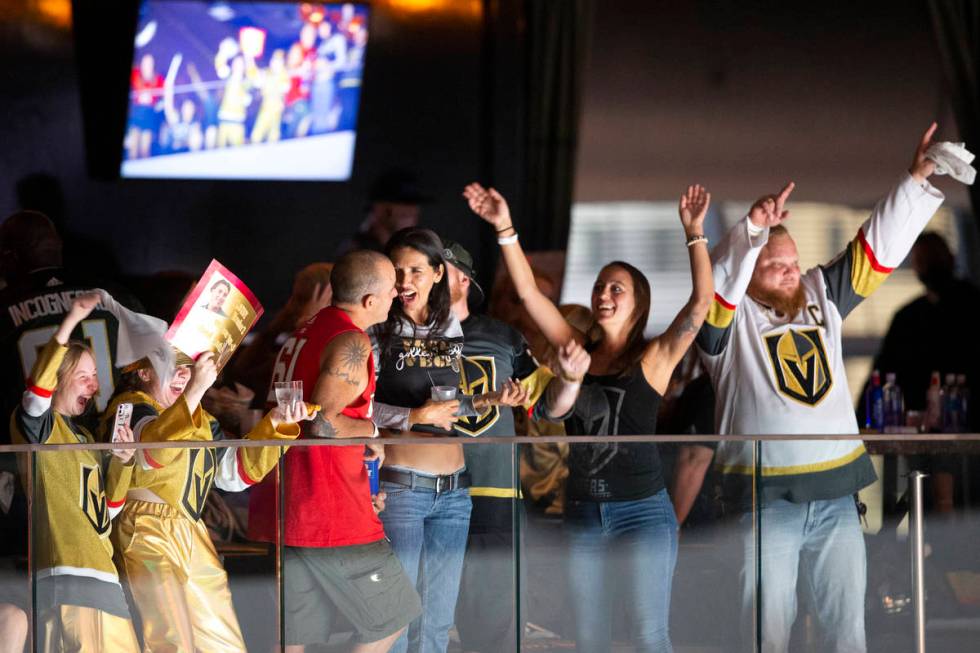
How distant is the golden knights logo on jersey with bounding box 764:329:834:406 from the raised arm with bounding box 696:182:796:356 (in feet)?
0.51

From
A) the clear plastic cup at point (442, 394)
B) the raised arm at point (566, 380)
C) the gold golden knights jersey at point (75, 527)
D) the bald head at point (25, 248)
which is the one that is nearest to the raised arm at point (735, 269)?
the raised arm at point (566, 380)

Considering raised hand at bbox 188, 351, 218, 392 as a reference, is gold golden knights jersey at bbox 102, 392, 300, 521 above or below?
below

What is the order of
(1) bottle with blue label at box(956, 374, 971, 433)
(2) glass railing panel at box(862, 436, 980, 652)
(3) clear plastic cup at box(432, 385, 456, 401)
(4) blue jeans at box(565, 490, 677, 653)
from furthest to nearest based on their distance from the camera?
1. (1) bottle with blue label at box(956, 374, 971, 433)
2. (3) clear plastic cup at box(432, 385, 456, 401)
3. (2) glass railing panel at box(862, 436, 980, 652)
4. (4) blue jeans at box(565, 490, 677, 653)

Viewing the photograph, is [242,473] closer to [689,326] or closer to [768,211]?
[689,326]

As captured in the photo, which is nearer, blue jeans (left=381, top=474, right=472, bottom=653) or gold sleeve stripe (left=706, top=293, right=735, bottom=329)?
blue jeans (left=381, top=474, right=472, bottom=653)

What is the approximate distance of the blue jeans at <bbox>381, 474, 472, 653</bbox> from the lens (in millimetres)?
3521

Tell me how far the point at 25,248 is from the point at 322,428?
205 centimetres

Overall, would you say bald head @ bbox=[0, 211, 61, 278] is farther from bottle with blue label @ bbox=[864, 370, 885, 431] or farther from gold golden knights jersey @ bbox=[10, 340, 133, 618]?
bottle with blue label @ bbox=[864, 370, 885, 431]

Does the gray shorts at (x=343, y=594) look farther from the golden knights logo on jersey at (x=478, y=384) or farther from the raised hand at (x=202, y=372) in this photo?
the golden knights logo on jersey at (x=478, y=384)

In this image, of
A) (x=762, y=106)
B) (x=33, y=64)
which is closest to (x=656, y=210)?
(x=762, y=106)

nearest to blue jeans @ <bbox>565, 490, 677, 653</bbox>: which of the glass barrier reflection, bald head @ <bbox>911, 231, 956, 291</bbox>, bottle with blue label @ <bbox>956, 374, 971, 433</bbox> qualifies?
the glass barrier reflection

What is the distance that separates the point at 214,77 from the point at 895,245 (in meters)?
3.19

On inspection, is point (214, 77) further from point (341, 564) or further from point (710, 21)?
point (341, 564)

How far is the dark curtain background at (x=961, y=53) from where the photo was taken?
662 cm
